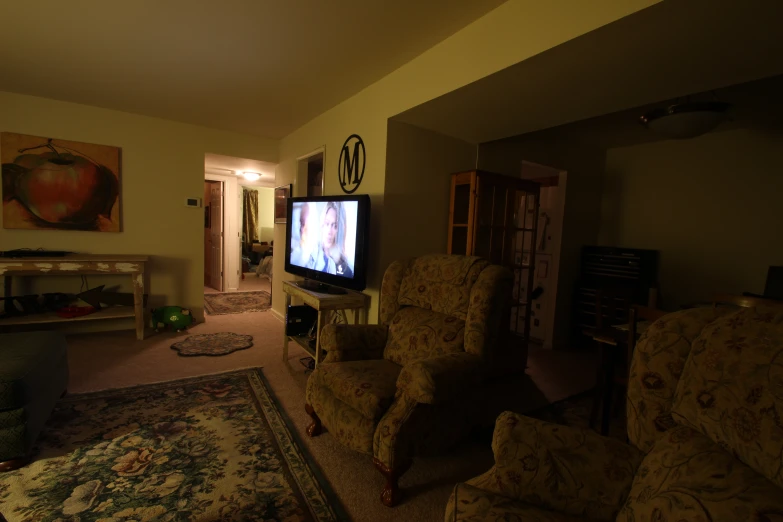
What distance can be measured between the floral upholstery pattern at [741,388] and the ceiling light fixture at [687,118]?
183 cm

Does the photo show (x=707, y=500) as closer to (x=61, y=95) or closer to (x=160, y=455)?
(x=160, y=455)

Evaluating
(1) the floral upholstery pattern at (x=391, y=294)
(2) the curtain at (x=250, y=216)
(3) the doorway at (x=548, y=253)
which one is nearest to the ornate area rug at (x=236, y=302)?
(1) the floral upholstery pattern at (x=391, y=294)

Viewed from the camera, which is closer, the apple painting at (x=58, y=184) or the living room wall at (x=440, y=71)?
the living room wall at (x=440, y=71)

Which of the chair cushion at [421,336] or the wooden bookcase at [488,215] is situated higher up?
the wooden bookcase at [488,215]

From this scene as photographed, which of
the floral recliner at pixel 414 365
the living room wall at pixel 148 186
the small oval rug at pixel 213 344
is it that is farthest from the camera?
the living room wall at pixel 148 186

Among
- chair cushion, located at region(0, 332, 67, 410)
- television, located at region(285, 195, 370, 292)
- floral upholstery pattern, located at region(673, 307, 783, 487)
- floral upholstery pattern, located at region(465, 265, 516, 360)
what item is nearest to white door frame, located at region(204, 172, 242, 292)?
television, located at region(285, 195, 370, 292)

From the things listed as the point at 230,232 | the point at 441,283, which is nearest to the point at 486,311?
the point at 441,283

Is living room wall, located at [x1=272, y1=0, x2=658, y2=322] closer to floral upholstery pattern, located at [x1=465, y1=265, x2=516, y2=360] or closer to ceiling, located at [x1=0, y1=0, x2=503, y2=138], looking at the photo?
ceiling, located at [x1=0, y1=0, x2=503, y2=138]

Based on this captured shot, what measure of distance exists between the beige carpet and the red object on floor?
293 millimetres

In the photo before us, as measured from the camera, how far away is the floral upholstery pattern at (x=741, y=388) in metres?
0.79

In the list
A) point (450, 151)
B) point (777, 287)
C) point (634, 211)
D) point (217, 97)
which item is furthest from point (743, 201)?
point (217, 97)

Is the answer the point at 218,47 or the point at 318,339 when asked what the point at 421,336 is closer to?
the point at 318,339

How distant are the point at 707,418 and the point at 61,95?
514 centimetres

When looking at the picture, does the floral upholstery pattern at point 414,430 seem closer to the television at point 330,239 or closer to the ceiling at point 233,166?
the television at point 330,239
